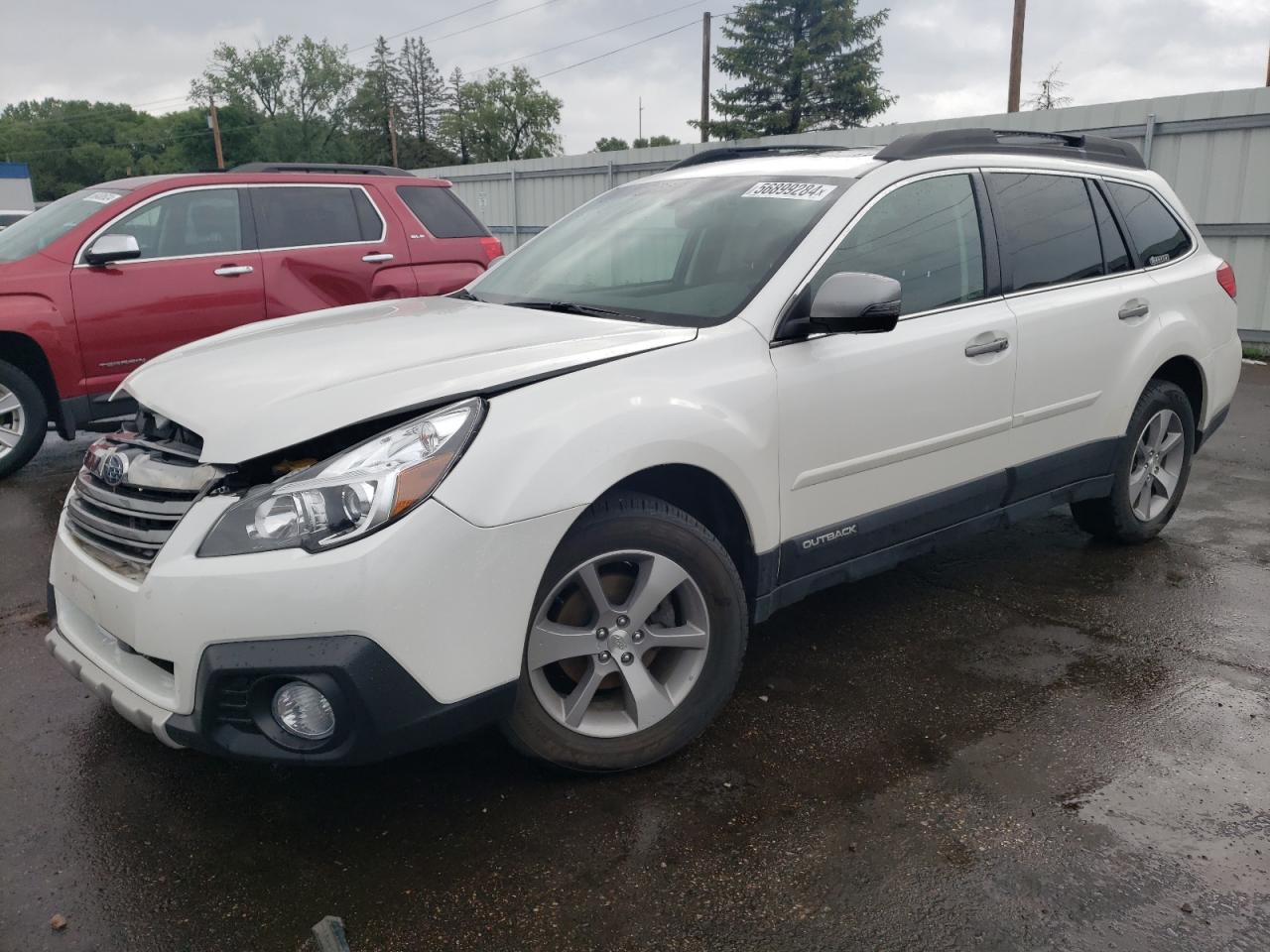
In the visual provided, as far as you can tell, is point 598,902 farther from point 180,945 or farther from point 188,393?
point 188,393

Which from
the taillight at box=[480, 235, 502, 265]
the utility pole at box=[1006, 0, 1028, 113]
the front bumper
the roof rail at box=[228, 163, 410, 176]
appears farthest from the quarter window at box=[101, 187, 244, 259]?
the utility pole at box=[1006, 0, 1028, 113]

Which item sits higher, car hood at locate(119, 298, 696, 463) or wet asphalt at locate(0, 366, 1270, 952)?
car hood at locate(119, 298, 696, 463)

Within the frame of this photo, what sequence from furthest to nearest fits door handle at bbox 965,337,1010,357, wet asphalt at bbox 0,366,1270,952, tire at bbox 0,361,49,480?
tire at bbox 0,361,49,480 → door handle at bbox 965,337,1010,357 → wet asphalt at bbox 0,366,1270,952

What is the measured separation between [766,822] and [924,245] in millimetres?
2049

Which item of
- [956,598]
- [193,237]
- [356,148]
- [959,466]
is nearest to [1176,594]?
[956,598]

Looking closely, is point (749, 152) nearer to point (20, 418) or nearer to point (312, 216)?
point (312, 216)

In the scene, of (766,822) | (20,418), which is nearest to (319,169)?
(20,418)

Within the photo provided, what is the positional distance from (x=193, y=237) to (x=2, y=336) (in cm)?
130

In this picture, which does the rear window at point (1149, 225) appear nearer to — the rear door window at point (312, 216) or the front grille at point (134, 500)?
the front grille at point (134, 500)

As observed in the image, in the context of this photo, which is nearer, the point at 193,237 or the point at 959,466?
the point at 959,466

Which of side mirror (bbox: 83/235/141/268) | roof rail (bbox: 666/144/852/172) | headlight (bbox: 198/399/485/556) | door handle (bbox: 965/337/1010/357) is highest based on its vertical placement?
roof rail (bbox: 666/144/852/172)

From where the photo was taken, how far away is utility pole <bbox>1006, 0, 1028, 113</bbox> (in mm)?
21828

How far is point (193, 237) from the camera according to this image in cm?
674

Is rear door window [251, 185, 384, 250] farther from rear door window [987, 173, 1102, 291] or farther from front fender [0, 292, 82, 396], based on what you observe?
rear door window [987, 173, 1102, 291]
